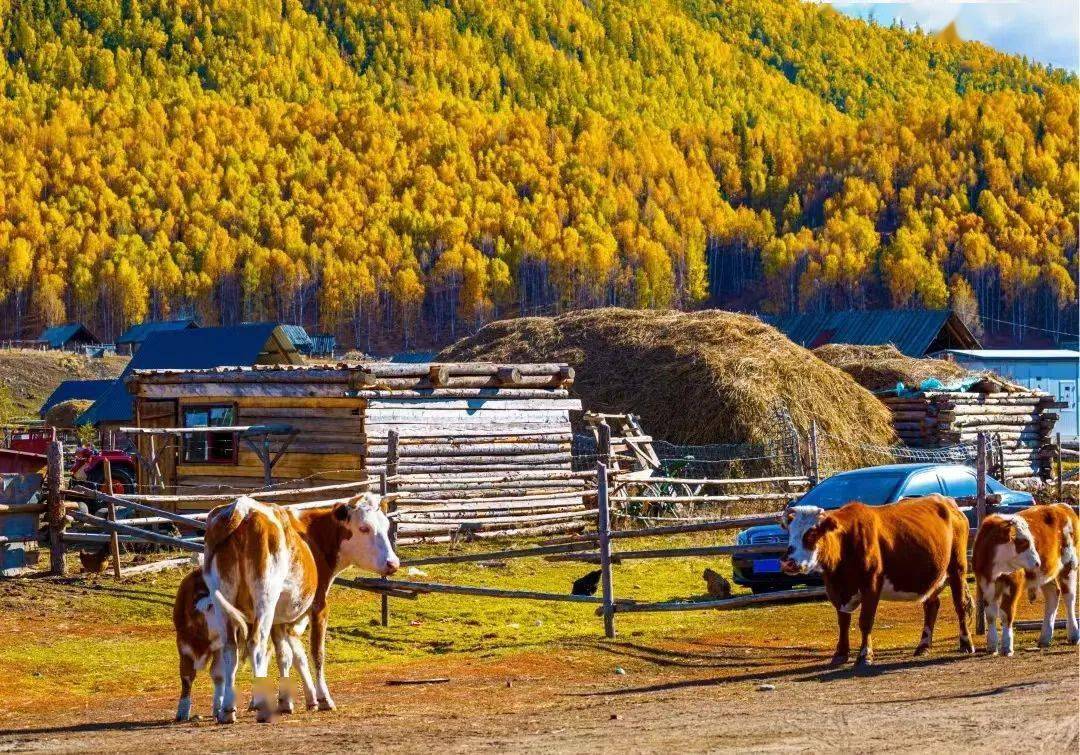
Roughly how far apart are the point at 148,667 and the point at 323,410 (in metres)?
11.3

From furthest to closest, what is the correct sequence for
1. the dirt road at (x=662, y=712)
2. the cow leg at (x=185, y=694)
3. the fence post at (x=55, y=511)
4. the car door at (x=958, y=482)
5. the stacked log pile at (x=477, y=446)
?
the stacked log pile at (x=477, y=446) < the car door at (x=958, y=482) < the fence post at (x=55, y=511) < the cow leg at (x=185, y=694) < the dirt road at (x=662, y=712)

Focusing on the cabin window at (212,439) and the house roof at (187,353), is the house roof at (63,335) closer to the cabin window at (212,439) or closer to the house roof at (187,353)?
the house roof at (187,353)

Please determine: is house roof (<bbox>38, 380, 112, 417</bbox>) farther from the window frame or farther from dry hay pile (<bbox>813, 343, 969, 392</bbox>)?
the window frame

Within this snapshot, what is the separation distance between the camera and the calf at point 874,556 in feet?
38.2

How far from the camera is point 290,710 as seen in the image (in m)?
10.0

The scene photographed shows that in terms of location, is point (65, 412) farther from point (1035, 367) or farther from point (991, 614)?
point (991, 614)

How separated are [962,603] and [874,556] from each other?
46.1 inches

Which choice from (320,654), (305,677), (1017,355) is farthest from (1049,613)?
(1017,355)

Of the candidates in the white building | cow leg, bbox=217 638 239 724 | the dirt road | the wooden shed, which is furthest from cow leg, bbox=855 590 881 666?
the white building

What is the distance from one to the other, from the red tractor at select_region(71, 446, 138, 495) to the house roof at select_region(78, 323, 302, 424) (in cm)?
1857

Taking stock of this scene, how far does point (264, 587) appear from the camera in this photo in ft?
32.2

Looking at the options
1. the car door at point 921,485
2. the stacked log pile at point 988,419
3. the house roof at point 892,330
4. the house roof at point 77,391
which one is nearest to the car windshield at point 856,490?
the car door at point 921,485

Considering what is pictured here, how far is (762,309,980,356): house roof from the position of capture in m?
59.6

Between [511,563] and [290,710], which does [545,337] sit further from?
[290,710]
